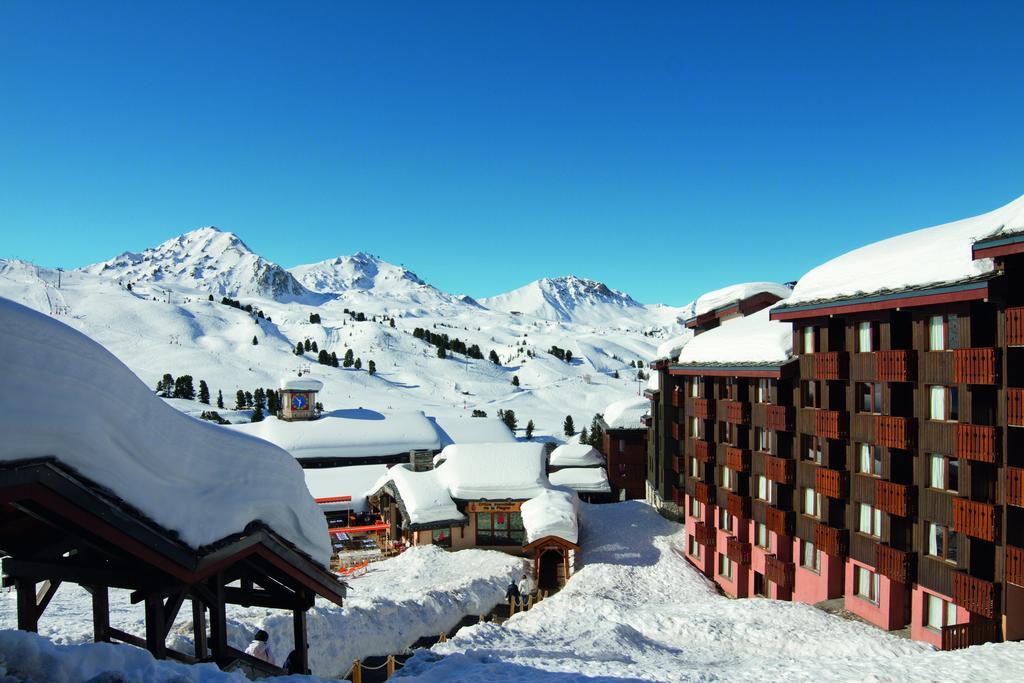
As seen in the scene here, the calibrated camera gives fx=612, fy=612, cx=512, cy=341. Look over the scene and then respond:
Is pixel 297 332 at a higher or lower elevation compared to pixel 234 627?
higher

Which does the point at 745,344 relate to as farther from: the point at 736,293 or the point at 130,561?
the point at 130,561

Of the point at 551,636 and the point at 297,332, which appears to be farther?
the point at 297,332

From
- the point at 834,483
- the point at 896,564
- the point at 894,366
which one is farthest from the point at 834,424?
the point at 896,564

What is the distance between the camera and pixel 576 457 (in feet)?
180

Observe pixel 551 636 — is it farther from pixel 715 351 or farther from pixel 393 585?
pixel 715 351

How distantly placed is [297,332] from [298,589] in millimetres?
179574

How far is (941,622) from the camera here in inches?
693

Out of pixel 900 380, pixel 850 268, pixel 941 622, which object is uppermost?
pixel 850 268

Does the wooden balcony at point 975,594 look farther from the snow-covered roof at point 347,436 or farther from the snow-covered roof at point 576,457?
the snow-covered roof at point 347,436

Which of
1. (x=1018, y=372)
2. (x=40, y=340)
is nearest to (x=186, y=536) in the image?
(x=40, y=340)

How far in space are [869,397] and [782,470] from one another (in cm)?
500

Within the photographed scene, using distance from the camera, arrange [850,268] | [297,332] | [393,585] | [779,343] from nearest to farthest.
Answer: [850,268], [779,343], [393,585], [297,332]

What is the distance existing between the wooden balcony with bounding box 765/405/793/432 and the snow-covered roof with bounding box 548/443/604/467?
99.6ft

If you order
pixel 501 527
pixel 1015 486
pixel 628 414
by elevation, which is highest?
pixel 1015 486
